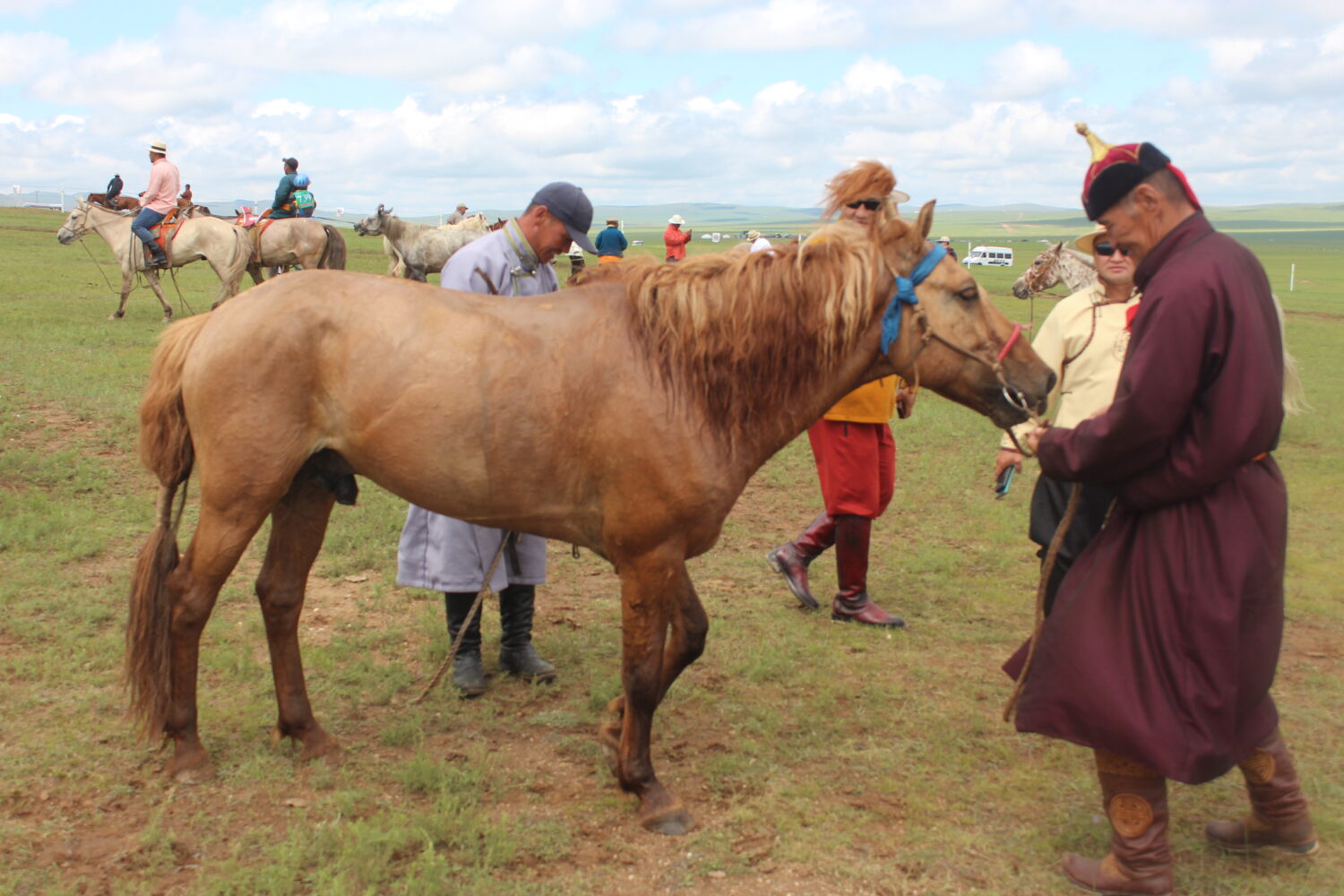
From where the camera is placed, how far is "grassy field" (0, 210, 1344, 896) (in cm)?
333

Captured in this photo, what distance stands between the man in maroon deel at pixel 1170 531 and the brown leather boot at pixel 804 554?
273 cm

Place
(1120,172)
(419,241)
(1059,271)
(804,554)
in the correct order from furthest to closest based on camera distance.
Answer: (419,241) < (1059,271) < (804,554) < (1120,172)

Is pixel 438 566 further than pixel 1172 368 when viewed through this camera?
Yes

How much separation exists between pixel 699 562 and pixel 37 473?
4853 mm

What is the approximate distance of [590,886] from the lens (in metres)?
3.27

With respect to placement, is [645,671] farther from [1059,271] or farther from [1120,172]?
[1059,271]

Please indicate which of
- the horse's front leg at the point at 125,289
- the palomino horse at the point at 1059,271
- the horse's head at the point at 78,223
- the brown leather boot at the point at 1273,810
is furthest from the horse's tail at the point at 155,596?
the horse's head at the point at 78,223

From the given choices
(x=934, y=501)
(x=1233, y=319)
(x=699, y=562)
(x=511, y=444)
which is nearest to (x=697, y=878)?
(x=511, y=444)

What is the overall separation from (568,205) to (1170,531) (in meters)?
2.76

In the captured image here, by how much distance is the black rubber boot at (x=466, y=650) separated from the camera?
470 cm

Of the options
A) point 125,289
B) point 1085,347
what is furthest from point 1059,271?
point 125,289

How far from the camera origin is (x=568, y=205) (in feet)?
14.6

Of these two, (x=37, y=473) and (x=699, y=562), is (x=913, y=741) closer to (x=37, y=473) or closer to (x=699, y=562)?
(x=699, y=562)

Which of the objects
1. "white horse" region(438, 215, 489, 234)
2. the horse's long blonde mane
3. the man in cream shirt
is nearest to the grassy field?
the man in cream shirt
